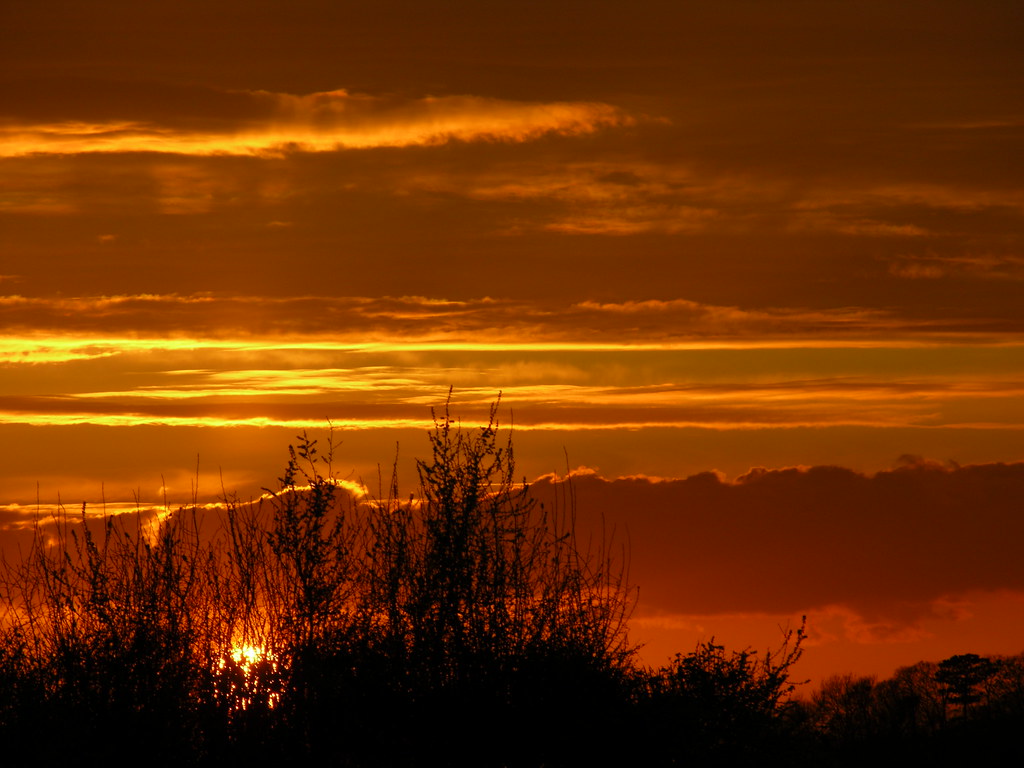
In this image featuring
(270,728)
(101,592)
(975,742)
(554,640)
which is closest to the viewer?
(270,728)

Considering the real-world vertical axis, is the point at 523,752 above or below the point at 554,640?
below

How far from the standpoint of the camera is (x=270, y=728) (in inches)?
712

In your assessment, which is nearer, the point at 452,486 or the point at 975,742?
the point at 452,486

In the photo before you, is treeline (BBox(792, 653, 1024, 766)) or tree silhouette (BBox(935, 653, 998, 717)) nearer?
treeline (BBox(792, 653, 1024, 766))

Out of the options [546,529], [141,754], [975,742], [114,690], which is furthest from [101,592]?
[975,742]

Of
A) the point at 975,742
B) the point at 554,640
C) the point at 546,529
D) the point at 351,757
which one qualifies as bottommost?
the point at 975,742

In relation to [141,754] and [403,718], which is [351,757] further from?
[141,754]

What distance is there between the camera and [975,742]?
2229 inches

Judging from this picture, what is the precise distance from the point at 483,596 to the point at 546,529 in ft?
7.04

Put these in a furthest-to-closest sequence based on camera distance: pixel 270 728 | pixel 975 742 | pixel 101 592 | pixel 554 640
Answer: pixel 975 742
pixel 101 592
pixel 554 640
pixel 270 728

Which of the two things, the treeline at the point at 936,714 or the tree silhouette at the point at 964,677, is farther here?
the tree silhouette at the point at 964,677

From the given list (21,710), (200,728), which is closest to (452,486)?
(200,728)

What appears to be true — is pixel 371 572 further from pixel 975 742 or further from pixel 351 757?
pixel 975 742

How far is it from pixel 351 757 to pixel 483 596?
321 centimetres
